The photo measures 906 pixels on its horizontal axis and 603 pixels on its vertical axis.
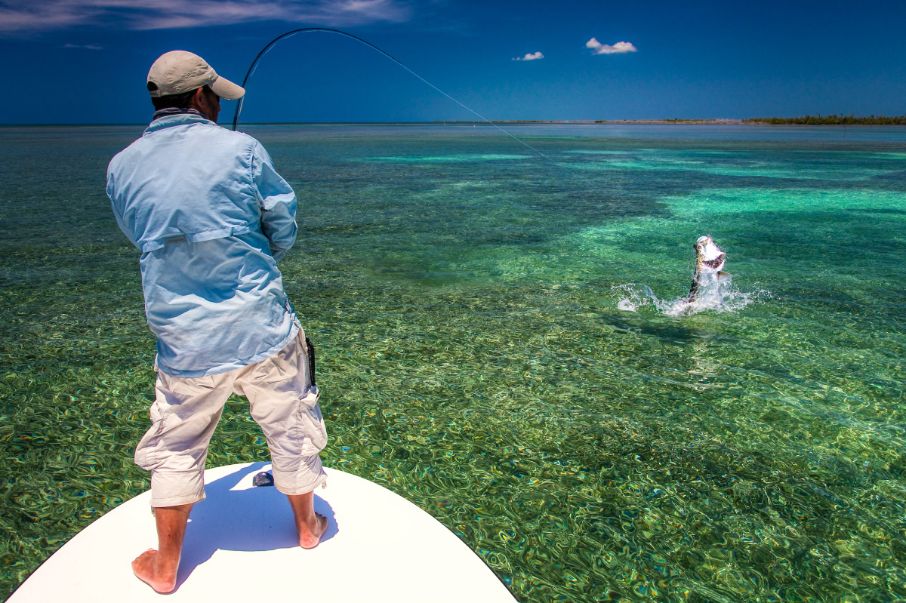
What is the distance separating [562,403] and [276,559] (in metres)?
2.44

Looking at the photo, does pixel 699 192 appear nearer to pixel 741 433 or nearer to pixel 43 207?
pixel 741 433

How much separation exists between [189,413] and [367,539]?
1023mm

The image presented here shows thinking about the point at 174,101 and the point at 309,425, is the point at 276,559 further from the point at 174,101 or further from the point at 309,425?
the point at 174,101

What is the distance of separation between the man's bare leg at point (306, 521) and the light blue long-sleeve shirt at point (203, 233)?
0.70 m

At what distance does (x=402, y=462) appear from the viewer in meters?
3.71

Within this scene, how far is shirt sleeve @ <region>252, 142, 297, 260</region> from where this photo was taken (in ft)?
6.84

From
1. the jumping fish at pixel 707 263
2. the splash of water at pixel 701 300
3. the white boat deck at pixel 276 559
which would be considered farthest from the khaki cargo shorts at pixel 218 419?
the jumping fish at pixel 707 263

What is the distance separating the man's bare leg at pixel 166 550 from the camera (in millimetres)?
2246

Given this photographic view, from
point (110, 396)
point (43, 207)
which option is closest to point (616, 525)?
point (110, 396)

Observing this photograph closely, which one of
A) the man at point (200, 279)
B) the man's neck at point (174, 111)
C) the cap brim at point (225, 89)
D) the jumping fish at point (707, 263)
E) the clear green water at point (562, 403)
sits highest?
the cap brim at point (225, 89)

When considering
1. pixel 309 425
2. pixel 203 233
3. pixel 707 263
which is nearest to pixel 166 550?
pixel 309 425

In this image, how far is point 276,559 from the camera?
256cm

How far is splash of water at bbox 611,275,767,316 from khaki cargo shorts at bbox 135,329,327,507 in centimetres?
497

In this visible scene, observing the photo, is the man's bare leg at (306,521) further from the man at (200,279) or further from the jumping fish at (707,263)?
the jumping fish at (707,263)
